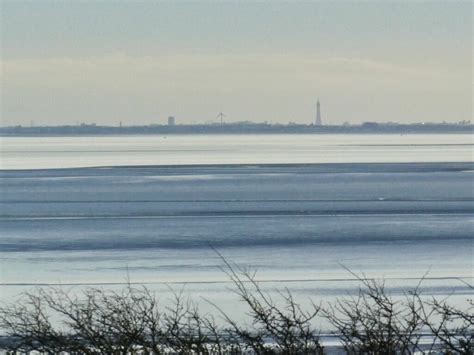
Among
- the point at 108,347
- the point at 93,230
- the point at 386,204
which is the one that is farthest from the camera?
the point at 386,204

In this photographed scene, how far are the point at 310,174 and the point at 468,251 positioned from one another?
3033cm

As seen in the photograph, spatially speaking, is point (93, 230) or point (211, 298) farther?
point (93, 230)

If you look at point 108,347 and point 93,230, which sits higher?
point 108,347

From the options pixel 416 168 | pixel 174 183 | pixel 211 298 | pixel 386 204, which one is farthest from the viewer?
pixel 416 168

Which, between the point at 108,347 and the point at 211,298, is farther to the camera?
the point at 211,298

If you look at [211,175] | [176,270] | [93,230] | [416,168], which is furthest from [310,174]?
[176,270]

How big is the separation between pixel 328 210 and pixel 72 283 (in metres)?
14.6

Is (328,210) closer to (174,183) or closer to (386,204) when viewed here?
(386,204)

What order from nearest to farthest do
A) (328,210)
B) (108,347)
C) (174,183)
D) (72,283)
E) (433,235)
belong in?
(108,347), (72,283), (433,235), (328,210), (174,183)

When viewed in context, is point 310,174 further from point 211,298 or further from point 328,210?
point 211,298

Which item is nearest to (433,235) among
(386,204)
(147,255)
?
(147,255)

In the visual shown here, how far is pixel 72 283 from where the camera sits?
15344 mm

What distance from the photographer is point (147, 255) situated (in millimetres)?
18938

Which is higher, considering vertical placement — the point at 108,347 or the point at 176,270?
the point at 108,347
